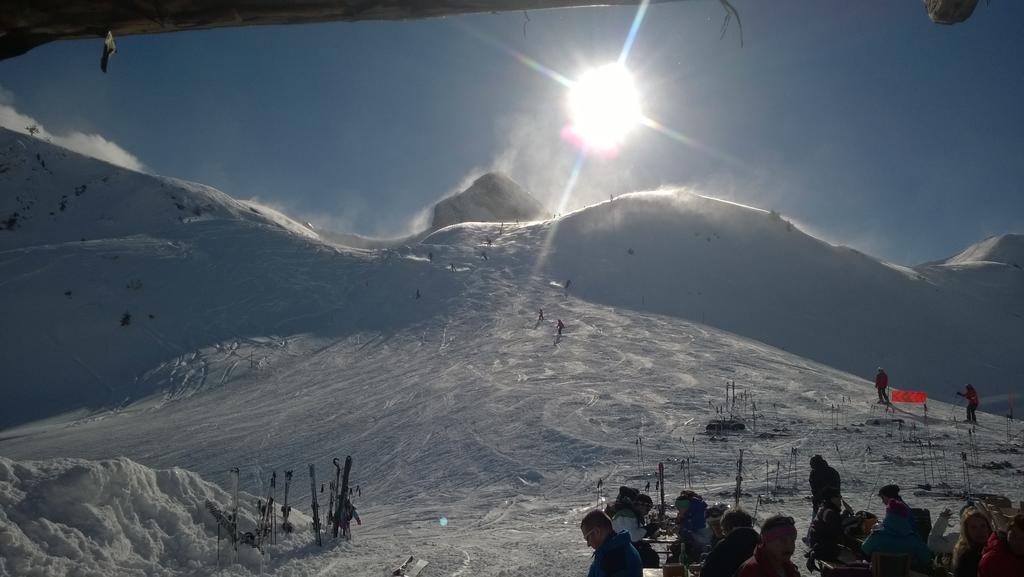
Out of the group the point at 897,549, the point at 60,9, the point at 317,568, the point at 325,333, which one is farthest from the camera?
the point at 325,333

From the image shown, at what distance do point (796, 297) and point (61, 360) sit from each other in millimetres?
45201

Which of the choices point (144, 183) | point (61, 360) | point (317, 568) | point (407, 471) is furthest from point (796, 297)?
point (144, 183)

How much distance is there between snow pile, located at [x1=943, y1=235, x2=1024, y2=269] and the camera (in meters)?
93.2

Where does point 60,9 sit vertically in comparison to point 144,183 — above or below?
below

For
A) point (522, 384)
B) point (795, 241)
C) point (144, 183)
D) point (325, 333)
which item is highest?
point (144, 183)

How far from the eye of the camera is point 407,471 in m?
17.2

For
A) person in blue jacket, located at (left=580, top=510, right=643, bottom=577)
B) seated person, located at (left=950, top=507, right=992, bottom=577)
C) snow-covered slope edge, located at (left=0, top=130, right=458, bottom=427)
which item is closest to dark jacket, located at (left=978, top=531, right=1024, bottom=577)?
seated person, located at (left=950, top=507, right=992, bottom=577)

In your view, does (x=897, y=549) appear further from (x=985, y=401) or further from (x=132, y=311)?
(x=132, y=311)

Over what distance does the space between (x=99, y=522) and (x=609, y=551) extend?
7053mm

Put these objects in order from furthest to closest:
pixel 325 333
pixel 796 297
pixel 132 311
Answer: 1. pixel 796 297
2. pixel 132 311
3. pixel 325 333

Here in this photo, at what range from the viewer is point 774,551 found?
3.53 m

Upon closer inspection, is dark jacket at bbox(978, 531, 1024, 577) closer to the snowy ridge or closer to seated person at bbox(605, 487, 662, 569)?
seated person at bbox(605, 487, 662, 569)

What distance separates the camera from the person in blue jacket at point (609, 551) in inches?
153

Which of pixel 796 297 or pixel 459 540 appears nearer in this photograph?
pixel 459 540
